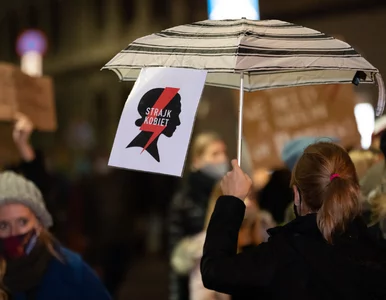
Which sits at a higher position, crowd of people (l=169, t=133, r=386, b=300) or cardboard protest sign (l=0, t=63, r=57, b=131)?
crowd of people (l=169, t=133, r=386, b=300)

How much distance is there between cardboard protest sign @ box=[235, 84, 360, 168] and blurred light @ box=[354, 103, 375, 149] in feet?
0.24

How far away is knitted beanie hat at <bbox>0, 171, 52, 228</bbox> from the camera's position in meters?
5.68

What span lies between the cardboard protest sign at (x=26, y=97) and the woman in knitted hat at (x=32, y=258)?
1.91 m

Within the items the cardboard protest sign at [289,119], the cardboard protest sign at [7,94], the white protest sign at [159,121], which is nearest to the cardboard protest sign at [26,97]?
the cardboard protest sign at [7,94]

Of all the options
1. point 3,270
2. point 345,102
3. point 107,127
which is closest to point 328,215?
point 3,270

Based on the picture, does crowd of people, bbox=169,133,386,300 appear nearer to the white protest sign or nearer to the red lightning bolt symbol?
the white protest sign

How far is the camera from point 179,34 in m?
4.78

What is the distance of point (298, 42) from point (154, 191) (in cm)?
1378

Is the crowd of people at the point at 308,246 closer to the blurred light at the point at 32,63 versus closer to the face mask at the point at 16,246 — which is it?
the face mask at the point at 16,246

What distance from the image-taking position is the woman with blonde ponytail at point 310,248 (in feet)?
13.3

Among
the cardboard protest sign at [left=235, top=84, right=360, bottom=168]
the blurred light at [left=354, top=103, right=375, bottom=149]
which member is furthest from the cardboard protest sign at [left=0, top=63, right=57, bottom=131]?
the blurred light at [left=354, top=103, right=375, bottom=149]

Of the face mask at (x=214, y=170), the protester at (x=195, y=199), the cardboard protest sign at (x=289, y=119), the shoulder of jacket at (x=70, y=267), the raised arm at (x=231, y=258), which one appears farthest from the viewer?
the face mask at (x=214, y=170)

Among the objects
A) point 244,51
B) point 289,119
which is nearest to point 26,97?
point 289,119

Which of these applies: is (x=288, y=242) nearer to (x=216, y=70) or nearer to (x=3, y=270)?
(x=216, y=70)
